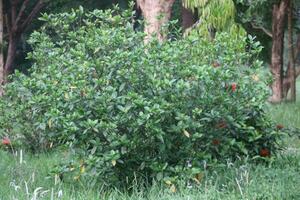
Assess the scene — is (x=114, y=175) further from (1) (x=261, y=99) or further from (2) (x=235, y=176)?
(1) (x=261, y=99)

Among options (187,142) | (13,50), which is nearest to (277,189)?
(187,142)

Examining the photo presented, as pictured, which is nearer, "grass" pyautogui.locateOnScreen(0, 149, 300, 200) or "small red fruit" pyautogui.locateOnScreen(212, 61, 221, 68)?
"grass" pyautogui.locateOnScreen(0, 149, 300, 200)

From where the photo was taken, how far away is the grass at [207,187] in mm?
5648

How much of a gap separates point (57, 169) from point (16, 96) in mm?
3171

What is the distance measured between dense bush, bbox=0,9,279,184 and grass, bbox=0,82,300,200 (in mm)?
193

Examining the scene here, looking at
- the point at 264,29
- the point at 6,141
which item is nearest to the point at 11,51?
the point at 264,29

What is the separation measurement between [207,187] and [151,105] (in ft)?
3.00

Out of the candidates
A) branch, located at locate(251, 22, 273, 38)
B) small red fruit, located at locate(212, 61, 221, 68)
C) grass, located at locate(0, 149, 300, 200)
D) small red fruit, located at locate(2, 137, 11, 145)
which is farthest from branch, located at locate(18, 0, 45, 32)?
small red fruit, located at locate(212, 61, 221, 68)

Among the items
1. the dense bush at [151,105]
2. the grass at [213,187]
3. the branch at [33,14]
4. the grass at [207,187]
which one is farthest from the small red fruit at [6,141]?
the branch at [33,14]

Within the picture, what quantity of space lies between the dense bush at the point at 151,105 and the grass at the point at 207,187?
193mm

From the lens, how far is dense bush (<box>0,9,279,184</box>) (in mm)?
6172

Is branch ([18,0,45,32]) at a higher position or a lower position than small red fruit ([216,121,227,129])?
higher

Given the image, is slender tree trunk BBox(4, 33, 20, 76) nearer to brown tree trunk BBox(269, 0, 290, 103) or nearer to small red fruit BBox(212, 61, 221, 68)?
brown tree trunk BBox(269, 0, 290, 103)

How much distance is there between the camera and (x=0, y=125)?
9.70 meters
